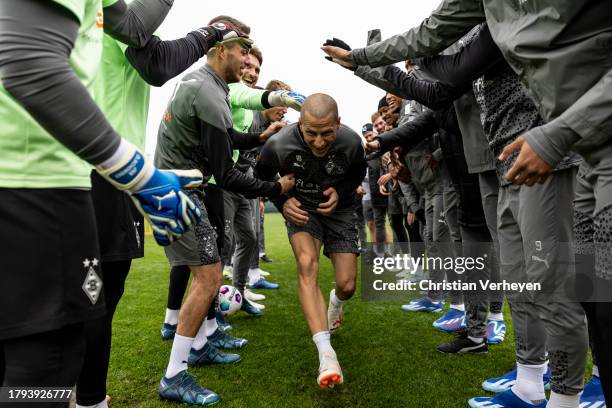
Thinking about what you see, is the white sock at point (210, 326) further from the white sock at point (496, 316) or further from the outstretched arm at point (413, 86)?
the white sock at point (496, 316)

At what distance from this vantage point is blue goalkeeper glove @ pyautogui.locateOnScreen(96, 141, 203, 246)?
3.83ft

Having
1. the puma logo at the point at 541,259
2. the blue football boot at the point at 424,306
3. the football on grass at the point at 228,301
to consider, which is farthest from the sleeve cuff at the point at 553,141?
the blue football boot at the point at 424,306

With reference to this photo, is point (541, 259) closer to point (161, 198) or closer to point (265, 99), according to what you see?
point (161, 198)

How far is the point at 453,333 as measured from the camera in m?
4.11

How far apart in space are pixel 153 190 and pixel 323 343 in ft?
A: 6.72

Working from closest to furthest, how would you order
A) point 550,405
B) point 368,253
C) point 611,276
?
1. point 611,276
2. point 550,405
3. point 368,253

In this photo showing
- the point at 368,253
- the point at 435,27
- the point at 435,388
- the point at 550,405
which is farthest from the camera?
the point at 368,253

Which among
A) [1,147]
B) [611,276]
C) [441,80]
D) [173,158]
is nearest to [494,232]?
[441,80]

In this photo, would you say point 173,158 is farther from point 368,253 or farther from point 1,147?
point 368,253

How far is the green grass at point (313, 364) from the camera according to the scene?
2.70 m

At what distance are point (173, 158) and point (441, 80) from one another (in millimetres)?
2021

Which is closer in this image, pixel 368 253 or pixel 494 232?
pixel 494 232

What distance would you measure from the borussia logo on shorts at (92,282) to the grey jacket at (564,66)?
1.54m

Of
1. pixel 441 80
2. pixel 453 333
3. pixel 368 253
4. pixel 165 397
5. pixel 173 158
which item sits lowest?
pixel 368 253
